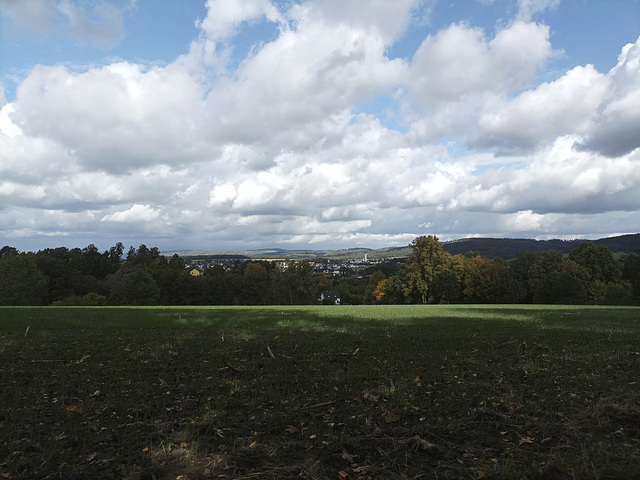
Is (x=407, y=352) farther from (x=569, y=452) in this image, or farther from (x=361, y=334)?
(x=569, y=452)

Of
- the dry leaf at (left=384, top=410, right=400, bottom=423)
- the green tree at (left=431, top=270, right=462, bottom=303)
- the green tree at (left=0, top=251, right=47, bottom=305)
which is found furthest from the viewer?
the green tree at (left=431, top=270, right=462, bottom=303)

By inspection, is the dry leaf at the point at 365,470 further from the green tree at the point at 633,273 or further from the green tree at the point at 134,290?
the green tree at the point at 134,290

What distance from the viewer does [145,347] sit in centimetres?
1087

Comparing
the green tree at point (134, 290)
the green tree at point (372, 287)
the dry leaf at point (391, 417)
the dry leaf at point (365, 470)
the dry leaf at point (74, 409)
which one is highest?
the dry leaf at point (74, 409)

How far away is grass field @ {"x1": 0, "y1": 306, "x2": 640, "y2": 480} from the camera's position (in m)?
4.07

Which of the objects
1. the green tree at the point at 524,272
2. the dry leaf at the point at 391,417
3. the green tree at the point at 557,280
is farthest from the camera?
the green tree at the point at 524,272

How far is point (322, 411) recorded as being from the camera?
18.8 ft

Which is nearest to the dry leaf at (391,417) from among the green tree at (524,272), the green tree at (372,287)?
the green tree at (524,272)

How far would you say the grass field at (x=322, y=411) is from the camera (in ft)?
13.4

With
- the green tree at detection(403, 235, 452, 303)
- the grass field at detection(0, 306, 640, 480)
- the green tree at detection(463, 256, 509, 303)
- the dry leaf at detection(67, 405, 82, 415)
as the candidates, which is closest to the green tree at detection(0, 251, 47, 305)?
the green tree at detection(403, 235, 452, 303)

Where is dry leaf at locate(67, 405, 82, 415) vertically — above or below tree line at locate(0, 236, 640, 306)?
above

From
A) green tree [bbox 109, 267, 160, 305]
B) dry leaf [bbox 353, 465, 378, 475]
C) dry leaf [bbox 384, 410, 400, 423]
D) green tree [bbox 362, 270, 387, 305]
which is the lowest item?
green tree [bbox 362, 270, 387, 305]

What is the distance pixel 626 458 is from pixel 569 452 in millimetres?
477

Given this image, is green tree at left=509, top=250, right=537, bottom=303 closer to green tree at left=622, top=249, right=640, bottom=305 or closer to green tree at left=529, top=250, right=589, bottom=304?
green tree at left=529, top=250, right=589, bottom=304
